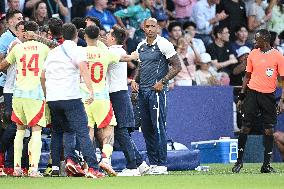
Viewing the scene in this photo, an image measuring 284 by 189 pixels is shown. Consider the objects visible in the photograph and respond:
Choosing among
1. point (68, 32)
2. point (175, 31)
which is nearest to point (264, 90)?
point (68, 32)

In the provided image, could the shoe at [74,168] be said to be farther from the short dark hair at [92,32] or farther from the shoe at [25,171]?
the short dark hair at [92,32]

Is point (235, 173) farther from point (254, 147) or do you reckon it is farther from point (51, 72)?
point (254, 147)

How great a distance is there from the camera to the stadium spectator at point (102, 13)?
2570 cm

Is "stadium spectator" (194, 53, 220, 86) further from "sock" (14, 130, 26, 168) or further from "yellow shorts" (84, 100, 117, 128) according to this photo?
"sock" (14, 130, 26, 168)

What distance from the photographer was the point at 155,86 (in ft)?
62.8

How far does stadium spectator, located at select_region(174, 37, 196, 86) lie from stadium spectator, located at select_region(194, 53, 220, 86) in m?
0.21

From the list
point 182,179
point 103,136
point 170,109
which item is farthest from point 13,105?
point 170,109

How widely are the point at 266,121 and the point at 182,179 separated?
3.39 meters

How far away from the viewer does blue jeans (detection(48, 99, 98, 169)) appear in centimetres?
1748

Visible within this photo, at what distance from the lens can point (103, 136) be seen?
18594 mm

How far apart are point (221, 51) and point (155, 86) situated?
29.4 ft

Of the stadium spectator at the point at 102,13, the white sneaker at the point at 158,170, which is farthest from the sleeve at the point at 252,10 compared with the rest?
the white sneaker at the point at 158,170

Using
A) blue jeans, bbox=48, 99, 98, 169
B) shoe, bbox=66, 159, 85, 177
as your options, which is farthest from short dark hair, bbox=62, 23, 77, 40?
shoe, bbox=66, 159, 85, 177

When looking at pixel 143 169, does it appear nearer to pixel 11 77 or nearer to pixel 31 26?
pixel 11 77
